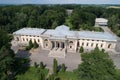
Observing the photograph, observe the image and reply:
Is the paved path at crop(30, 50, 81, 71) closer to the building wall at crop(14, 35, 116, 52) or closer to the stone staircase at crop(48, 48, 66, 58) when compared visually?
the stone staircase at crop(48, 48, 66, 58)

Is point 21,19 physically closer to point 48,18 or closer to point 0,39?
point 48,18

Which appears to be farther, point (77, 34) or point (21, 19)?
point (21, 19)

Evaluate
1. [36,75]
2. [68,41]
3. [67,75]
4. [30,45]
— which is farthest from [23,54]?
[67,75]

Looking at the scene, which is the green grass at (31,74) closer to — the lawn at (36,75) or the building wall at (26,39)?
the lawn at (36,75)

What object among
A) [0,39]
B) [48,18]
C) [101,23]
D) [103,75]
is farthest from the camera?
[101,23]

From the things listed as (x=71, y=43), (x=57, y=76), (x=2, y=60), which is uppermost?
(x=2, y=60)

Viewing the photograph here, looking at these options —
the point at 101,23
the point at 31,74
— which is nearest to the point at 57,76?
the point at 31,74

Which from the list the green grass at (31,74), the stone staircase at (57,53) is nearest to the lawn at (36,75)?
the green grass at (31,74)

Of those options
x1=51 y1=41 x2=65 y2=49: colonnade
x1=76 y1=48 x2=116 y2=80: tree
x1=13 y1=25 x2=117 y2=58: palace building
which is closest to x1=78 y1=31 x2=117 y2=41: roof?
x1=13 y1=25 x2=117 y2=58: palace building
